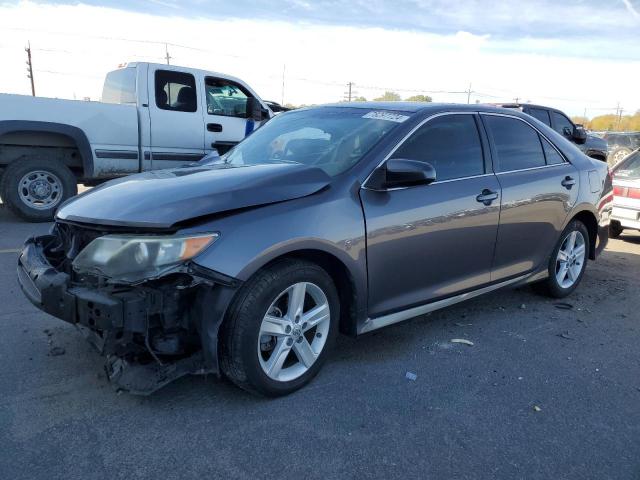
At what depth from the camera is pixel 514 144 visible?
14.6 ft

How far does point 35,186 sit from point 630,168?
829cm

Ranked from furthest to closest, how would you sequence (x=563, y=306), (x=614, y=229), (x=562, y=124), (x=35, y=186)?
1. (x=562, y=124)
2. (x=614, y=229)
3. (x=35, y=186)
4. (x=563, y=306)

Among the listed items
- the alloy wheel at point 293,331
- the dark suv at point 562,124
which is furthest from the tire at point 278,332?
the dark suv at point 562,124

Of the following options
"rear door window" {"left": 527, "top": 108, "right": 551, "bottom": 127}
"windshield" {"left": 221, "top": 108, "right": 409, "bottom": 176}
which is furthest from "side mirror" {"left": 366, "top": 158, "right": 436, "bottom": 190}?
"rear door window" {"left": 527, "top": 108, "right": 551, "bottom": 127}

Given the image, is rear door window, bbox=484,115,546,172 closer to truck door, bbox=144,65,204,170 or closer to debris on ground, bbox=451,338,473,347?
debris on ground, bbox=451,338,473,347

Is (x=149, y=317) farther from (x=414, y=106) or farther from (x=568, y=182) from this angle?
(x=568, y=182)

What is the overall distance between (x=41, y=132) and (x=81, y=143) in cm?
54

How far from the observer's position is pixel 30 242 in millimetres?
3432

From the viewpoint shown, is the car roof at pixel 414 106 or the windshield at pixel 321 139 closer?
the windshield at pixel 321 139

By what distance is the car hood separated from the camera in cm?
276

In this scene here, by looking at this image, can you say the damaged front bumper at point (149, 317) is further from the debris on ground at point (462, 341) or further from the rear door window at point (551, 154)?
the rear door window at point (551, 154)

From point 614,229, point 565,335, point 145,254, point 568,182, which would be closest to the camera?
point 145,254

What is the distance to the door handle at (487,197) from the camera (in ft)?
12.9

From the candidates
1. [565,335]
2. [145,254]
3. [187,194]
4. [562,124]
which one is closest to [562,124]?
[562,124]
